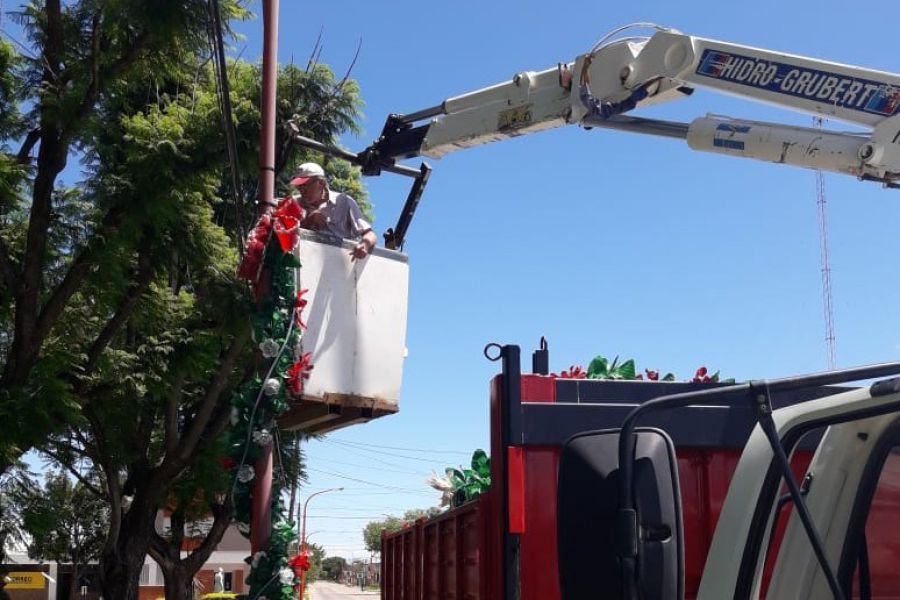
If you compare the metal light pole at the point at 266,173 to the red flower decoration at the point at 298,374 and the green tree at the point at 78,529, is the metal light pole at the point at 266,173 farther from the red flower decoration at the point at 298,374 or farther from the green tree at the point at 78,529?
the green tree at the point at 78,529

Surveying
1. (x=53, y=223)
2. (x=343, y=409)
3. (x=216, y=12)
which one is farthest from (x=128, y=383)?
(x=343, y=409)

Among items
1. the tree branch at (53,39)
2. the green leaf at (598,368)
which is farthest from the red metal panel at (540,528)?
the tree branch at (53,39)

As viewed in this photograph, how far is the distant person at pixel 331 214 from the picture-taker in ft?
21.7

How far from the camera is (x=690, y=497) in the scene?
185 inches

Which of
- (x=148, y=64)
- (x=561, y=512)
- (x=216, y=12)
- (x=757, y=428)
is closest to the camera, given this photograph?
(x=561, y=512)

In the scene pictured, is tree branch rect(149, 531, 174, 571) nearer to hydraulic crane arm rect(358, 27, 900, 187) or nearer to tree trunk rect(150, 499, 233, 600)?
tree trunk rect(150, 499, 233, 600)

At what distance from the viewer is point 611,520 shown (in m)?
2.20

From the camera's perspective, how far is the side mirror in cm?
219

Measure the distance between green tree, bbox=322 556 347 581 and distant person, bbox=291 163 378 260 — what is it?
16138cm

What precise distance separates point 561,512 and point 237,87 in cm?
1629

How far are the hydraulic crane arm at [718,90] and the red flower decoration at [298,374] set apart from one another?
10.3 ft

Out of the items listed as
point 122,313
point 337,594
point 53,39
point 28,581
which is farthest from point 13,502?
point 337,594

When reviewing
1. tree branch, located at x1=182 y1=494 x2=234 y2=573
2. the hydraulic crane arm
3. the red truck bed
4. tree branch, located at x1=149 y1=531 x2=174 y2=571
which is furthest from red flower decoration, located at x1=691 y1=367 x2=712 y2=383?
tree branch, located at x1=149 y1=531 x2=174 y2=571

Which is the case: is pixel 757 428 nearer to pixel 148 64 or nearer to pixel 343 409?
pixel 343 409
